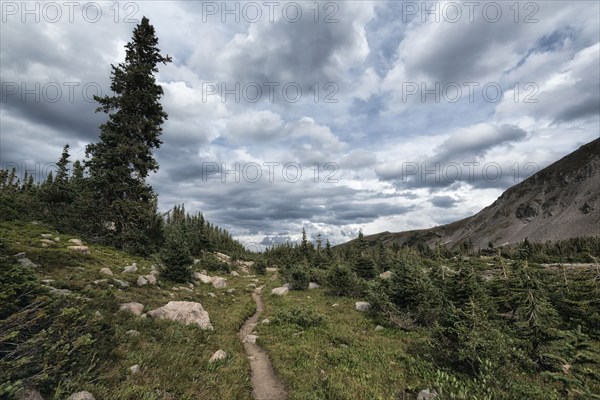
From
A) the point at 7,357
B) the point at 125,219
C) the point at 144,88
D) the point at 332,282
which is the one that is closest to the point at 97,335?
the point at 7,357

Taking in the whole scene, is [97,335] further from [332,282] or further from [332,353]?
[332,282]

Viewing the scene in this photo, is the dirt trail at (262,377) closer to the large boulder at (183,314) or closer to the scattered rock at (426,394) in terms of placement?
the large boulder at (183,314)

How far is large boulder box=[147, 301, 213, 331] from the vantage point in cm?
1337

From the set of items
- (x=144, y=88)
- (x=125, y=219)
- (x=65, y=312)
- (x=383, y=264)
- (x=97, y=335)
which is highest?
(x=144, y=88)

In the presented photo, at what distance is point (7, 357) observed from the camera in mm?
5906

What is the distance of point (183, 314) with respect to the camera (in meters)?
13.9

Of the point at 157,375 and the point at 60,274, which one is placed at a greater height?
the point at 60,274

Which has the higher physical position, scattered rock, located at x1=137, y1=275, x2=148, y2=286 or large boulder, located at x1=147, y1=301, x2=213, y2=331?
scattered rock, located at x1=137, y1=275, x2=148, y2=286

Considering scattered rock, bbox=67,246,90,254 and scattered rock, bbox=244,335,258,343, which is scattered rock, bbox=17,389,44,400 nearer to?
scattered rock, bbox=244,335,258,343

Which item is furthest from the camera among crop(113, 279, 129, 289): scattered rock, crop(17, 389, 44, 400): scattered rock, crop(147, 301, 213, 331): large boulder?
crop(113, 279, 129, 289): scattered rock

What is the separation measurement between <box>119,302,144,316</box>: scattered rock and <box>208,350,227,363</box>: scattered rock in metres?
4.49

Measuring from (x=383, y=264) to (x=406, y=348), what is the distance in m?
49.6

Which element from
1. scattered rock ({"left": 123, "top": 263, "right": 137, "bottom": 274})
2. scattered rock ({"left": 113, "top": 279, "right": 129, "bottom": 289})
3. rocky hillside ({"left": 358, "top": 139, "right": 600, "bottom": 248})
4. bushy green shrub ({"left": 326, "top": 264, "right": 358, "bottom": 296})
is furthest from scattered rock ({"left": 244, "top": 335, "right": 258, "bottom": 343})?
rocky hillside ({"left": 358, "top": 139, "right": 600, "bottom": 248})

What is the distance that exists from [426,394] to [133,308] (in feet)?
41.5
